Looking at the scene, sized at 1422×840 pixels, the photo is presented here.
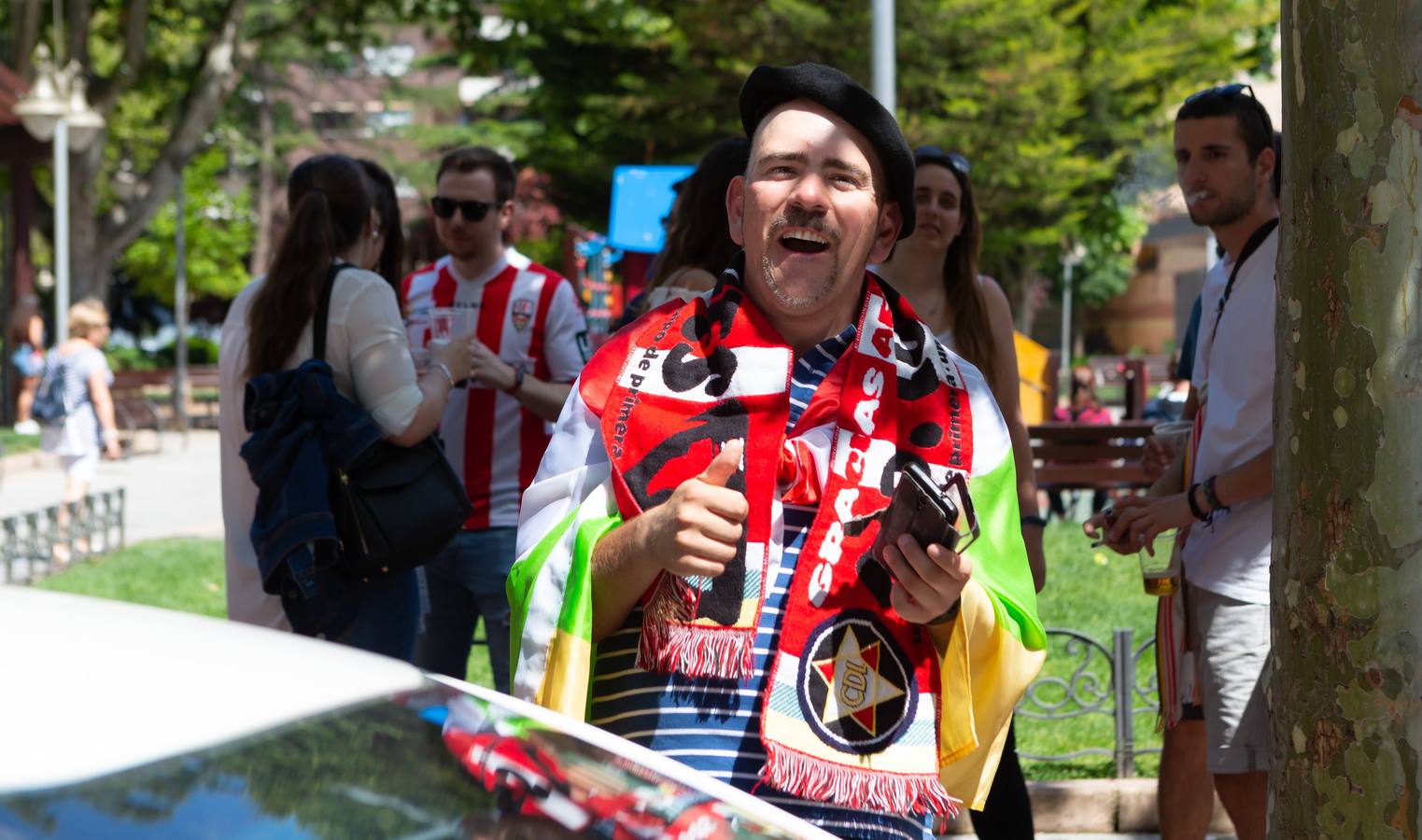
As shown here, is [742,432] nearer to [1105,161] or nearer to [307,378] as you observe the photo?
[307,378]

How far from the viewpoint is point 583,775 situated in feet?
6.44

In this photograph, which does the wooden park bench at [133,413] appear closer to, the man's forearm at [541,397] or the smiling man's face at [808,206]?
the man's forearm at [541,397]

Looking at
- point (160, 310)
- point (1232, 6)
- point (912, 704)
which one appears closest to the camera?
point (912, 704)

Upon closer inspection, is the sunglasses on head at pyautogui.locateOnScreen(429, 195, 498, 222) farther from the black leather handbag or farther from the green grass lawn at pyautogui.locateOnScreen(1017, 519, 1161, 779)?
the green grass lawn at pyautogui.locateOnScreen(1017, 519, 1161, 779)

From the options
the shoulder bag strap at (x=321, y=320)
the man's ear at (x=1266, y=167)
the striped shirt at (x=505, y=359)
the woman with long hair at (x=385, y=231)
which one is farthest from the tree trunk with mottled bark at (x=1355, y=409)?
the striped shirt at (x=505, y=359)

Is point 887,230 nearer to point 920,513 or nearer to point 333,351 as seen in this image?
point 920,513

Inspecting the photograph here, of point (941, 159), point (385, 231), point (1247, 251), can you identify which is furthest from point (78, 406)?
point (1247, 251)

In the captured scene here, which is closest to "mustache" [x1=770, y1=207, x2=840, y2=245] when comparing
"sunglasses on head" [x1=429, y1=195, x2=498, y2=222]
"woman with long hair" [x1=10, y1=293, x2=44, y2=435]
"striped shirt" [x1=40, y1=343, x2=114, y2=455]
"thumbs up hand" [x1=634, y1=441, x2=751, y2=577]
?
"thumbs up hand" [x1=634, y1=441, x2=751, y2=577]

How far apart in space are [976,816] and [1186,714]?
607 mm

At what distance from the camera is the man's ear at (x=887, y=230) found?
268cm

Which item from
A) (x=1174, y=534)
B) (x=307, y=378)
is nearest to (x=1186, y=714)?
(x=1174, y=534)

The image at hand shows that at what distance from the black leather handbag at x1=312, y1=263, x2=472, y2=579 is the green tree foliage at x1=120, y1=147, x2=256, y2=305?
43826 millimetres

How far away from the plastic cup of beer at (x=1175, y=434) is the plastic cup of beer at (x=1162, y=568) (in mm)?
342

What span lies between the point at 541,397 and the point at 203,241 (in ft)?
154
